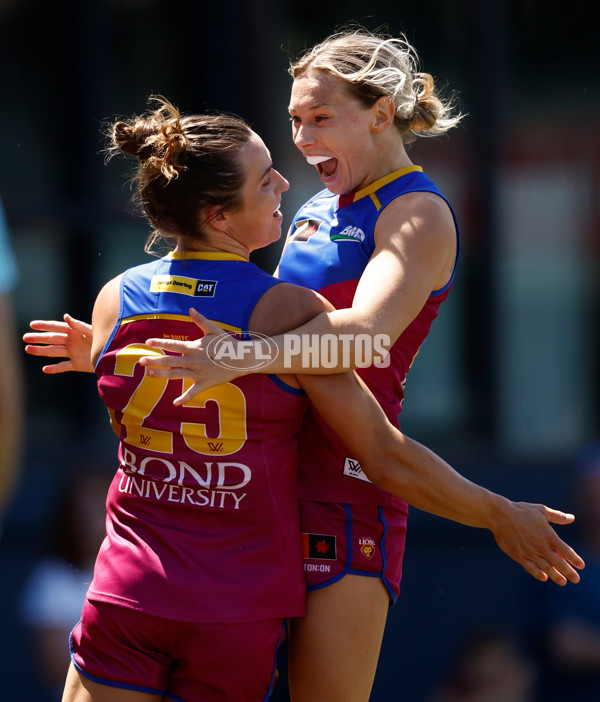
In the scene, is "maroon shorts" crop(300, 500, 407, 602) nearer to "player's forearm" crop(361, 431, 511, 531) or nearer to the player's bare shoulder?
"player's forearm" crop(361, 431, 511, 531)

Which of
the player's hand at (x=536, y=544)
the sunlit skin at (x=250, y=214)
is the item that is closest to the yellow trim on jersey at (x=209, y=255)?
the sunlit skin at (x=250, y=214)

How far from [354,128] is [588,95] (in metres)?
3.77

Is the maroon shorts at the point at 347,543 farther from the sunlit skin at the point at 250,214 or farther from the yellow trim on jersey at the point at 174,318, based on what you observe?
the sunlit skin at the point at 250,214

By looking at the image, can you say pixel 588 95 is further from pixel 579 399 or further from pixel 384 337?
pixel 384 337

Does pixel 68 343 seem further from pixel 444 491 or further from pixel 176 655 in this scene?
pixel 444 491

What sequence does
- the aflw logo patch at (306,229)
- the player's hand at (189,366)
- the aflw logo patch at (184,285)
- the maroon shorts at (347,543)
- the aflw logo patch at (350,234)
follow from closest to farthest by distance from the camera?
the player's hand at (189,366), the aflw logo patch at (184,285), the maroon shorts at (347,543), the aflw logo patch at (350,234), the aflw logo patch at (306,229)

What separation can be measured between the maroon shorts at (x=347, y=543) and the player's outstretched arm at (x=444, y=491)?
0.14m

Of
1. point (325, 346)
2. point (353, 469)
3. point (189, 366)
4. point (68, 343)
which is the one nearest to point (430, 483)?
point (353, 469)

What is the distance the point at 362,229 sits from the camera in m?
2.35

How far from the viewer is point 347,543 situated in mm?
2268

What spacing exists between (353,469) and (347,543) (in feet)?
0.52

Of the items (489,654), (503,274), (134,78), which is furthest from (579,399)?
(134,78)

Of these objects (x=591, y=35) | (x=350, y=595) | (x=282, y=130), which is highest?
(x=591, y=35)

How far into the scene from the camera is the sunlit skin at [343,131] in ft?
7.89
